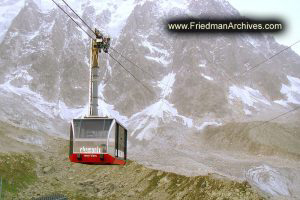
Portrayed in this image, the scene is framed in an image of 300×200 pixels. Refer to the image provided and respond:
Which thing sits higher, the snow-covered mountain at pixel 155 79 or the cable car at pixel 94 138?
the snow-covered mountain at pixel 155 79

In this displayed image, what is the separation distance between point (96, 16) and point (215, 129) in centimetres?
8418

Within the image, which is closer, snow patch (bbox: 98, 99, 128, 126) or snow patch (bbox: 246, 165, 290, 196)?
snow patch (bbox: 246, 165, 290, 196)

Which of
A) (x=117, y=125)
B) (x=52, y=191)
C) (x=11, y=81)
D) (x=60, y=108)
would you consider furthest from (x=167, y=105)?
(x=117, y=125)

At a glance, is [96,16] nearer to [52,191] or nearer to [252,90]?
[252,90]

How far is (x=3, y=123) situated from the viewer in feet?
278

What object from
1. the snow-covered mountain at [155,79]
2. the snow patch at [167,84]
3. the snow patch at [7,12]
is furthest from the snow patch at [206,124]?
the snow patch at [7,12]

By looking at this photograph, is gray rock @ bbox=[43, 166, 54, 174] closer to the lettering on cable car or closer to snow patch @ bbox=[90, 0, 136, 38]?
the lettering on cable car

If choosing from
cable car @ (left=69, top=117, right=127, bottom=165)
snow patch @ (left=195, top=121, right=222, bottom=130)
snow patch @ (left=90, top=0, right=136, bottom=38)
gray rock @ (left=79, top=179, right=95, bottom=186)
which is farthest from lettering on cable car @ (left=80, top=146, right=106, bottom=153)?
snow patch @ (left=90, top=0, right=136, bottom=38)

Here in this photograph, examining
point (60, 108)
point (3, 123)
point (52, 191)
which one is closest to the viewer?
point (52, 191)

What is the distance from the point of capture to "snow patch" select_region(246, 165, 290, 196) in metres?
54.4

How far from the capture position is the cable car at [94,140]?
24.1 metres

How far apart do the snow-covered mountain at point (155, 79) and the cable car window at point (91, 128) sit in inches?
1959

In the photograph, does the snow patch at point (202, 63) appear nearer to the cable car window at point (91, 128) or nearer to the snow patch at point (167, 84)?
the snow patch at point (167, 84)

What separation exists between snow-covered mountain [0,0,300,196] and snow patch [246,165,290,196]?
33.7ft
